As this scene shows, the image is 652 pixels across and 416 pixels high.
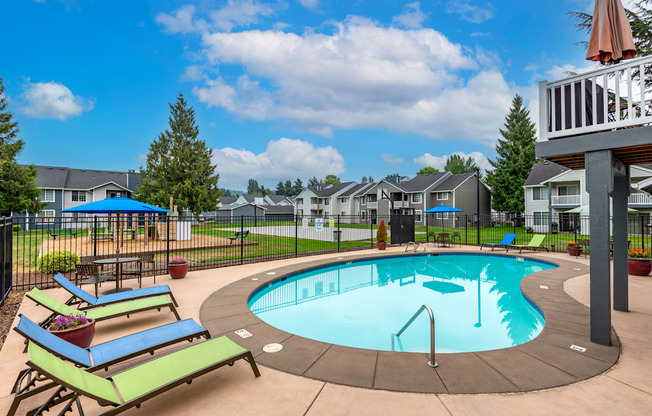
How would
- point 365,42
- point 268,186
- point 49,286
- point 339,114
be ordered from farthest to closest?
point 268,186 < point 339,114 < point 365,42 < point 49,286

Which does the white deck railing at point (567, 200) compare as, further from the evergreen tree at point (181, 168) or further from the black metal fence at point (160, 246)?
the evergreen tree at point (181, 168)

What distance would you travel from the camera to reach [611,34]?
4.72 meters

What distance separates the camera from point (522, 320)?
688 centimetres


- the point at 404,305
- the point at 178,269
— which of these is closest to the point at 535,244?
the point at 404,305

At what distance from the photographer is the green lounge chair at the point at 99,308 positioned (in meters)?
4.83

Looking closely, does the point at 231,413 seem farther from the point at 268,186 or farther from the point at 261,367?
the point at 268,186

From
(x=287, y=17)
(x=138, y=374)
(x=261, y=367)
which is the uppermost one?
(x=287, y=17)

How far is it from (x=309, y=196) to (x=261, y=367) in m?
55.6

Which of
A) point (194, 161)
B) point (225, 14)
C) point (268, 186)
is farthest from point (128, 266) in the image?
point (268, 186)

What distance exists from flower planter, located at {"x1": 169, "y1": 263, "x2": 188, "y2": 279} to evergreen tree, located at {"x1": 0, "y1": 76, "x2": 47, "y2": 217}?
27.9 metres

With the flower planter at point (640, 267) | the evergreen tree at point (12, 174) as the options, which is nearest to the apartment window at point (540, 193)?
the flower planter at point (640, 267)

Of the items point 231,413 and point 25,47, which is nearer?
point 231,413

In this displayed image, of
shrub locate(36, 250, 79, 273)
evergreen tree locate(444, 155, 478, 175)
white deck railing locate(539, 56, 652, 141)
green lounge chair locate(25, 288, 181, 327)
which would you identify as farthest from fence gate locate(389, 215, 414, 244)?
evergreen tree locate(444, 155, 478, 175)

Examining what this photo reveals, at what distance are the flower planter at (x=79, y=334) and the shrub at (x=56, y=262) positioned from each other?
24.1 ft
